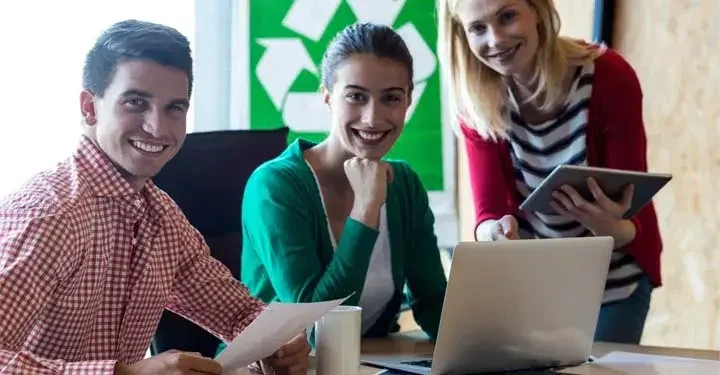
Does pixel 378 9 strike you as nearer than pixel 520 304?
No

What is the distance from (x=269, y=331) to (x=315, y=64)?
202 cm

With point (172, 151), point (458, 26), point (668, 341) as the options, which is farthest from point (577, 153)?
point (668, 341)

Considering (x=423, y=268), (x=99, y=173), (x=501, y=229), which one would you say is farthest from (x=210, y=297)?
(x=501, y=229)

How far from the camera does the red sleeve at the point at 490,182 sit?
189cm

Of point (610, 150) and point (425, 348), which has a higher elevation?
point (610, 150)

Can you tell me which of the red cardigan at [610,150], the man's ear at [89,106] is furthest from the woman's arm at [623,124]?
the man's ear at [89,106]

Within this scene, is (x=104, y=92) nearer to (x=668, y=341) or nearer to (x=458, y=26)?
(x=458, y=26)

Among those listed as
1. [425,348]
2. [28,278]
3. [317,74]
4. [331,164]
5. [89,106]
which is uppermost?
[317,74]

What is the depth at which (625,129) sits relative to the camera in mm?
1837

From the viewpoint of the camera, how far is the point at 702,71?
262 centimetres

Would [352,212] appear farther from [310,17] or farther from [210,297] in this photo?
[310,17]

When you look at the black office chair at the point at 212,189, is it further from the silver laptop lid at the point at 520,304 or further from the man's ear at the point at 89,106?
the silver laptop lid at the point at 520,304

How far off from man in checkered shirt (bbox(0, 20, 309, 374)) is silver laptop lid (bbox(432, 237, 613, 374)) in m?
0.25

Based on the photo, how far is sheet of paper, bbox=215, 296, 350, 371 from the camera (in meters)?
1.06
